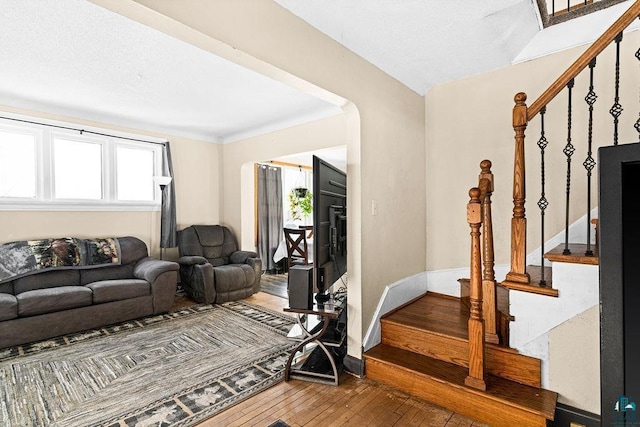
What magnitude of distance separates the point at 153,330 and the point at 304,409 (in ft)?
7.00

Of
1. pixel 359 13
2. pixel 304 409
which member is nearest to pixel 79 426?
pixel 304 409

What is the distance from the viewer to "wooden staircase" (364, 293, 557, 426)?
5.74 feet

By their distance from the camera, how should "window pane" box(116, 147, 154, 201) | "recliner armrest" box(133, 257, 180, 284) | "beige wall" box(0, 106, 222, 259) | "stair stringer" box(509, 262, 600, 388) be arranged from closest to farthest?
"stair stringer" box(509, 262, 600, 388), "beige wall" box(0, 106, 222, 259), "recliner armrest" box(133, 257, 180, 284), "window pane" box(116, 147, 154, 201)

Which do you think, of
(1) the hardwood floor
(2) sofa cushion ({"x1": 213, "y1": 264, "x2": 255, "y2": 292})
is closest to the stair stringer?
(1) the hardwood floor

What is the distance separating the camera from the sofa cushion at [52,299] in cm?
293

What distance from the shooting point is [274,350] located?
2.74 metres

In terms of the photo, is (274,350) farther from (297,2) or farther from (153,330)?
(297,2)

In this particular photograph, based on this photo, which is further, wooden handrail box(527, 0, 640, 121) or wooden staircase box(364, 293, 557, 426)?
wooden staircase box(364, 293, 557, 426)

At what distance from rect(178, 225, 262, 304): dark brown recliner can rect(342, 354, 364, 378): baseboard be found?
2278 mm

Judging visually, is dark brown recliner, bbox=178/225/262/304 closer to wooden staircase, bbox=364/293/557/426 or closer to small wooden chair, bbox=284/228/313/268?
small wooden chair, bbox=284/228/313/268

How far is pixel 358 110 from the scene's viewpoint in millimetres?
2354

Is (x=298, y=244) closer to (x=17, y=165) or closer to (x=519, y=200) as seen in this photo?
(x=17, y=165)

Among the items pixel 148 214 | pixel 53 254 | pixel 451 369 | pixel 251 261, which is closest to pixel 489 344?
pixel 451 369

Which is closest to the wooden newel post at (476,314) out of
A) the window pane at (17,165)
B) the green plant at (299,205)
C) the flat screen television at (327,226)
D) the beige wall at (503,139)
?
the flat screen television at (327,226)
